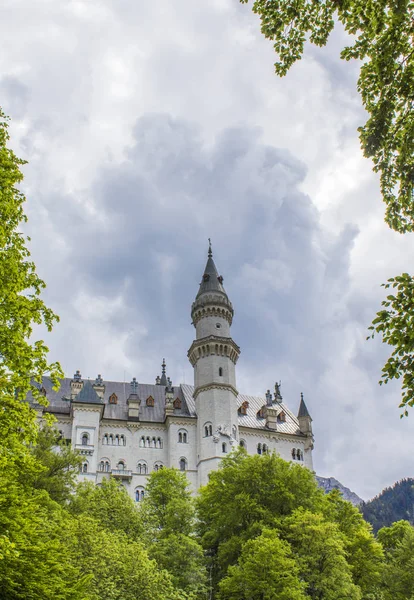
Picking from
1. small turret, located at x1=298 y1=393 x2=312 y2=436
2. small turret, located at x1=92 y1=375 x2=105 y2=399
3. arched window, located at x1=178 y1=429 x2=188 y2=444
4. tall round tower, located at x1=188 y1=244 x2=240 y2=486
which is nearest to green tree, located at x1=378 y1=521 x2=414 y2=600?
tall round tower, located at x1=188 y1=244 x2=240 y2=486

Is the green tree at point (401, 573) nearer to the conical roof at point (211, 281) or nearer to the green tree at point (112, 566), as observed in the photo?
the green tree at point (112, 566)

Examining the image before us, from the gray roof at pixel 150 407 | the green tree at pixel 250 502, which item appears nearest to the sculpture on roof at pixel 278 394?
the gray roof at pixel 150 407

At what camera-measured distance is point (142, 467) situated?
244 ft

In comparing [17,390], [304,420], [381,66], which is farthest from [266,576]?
[304,420]

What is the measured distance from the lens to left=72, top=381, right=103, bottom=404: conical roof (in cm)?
7412

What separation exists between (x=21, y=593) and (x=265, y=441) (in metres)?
64.4

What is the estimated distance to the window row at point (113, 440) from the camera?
75.0 metres

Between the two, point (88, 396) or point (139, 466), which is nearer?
point (139, 466)

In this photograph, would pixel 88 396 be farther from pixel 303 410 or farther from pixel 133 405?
pixel 303 410

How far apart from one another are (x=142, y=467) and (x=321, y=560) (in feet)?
121

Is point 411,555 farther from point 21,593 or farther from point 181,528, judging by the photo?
point 21,593

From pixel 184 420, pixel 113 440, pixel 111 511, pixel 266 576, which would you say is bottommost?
pixel 266 576

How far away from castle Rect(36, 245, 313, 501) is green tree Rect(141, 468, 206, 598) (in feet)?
58.2

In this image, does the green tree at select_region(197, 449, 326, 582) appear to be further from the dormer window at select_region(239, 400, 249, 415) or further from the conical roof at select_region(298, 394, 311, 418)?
the conical roof at select_region(298, 394, 311, 418)
